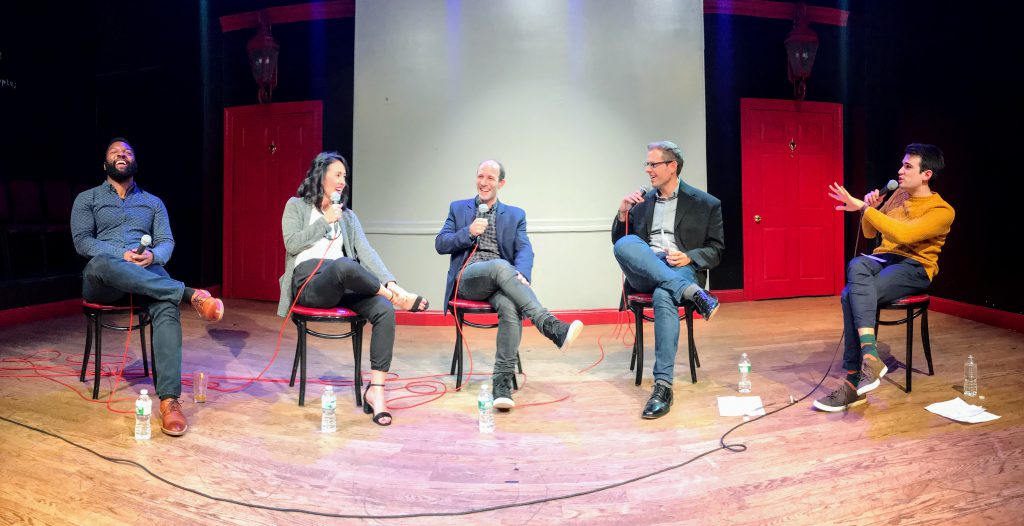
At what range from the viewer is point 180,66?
6.83 meters

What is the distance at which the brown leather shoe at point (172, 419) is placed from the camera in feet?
9.50

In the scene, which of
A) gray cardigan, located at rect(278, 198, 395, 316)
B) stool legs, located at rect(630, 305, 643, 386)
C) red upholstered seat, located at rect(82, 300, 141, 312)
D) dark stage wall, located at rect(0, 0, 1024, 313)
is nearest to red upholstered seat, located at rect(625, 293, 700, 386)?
stool legs, located at rect(630, 305, 643, 386)

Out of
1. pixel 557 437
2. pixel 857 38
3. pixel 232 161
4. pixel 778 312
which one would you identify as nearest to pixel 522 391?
pixel 557 437

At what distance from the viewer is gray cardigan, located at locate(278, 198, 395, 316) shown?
3.35m

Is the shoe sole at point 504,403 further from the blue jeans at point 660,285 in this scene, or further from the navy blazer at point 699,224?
the navy blazer at point 699,224

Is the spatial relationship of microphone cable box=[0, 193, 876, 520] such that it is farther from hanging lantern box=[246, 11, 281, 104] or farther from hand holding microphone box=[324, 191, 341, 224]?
hanging lantern box=[246, 11, 281, 104]

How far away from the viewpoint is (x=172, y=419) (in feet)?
9.57

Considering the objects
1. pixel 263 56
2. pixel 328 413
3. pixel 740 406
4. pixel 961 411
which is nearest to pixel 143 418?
pixel 328 413

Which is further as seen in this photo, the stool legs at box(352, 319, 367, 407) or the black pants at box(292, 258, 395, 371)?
the stool legs at box(352, 319, 367, 407)

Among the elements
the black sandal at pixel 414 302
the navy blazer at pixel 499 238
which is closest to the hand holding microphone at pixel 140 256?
the black sandal at pixel 414 302

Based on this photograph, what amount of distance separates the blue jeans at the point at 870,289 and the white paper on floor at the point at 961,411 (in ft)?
1.25

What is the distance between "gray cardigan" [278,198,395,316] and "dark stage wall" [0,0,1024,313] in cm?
323

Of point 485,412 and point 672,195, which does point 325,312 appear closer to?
point 485,412

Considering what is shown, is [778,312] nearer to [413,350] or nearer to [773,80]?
[773,80]
